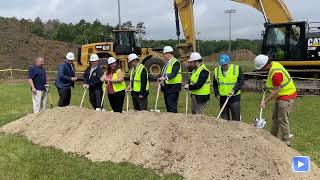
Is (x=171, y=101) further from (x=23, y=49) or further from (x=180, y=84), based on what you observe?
Answer: (x=23, y=49)

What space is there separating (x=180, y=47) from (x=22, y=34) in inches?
1200

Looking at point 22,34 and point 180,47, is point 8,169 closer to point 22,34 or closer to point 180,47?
point 180,47

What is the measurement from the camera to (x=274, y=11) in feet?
80.5

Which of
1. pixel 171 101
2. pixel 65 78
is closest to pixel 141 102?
pixel 171 101

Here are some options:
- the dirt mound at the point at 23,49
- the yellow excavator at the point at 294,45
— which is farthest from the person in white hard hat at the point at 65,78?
the dirt mound at the point at 23,49

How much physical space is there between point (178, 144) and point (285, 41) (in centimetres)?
1573

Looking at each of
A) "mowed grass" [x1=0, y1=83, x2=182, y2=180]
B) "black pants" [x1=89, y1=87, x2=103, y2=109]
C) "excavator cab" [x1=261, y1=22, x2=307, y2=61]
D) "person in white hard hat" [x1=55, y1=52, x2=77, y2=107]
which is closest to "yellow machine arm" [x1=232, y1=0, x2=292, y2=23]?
"excavator cab" [x1=261, y1=22, x2=307, y2=61]

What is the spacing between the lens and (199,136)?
27.7 feet

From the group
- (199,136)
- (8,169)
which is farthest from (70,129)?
(199,136)

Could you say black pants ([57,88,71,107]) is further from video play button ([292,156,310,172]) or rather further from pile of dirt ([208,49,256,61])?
pile of dirt ([208,49,256,61])

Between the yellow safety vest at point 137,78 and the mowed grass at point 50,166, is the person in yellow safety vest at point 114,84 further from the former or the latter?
the mowed grass at point 50,166

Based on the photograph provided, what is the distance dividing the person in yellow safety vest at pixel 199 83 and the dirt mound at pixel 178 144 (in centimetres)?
149

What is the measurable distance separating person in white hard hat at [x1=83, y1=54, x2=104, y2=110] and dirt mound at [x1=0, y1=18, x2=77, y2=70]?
30.2 metres

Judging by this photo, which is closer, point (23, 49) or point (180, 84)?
point (180, 84)
